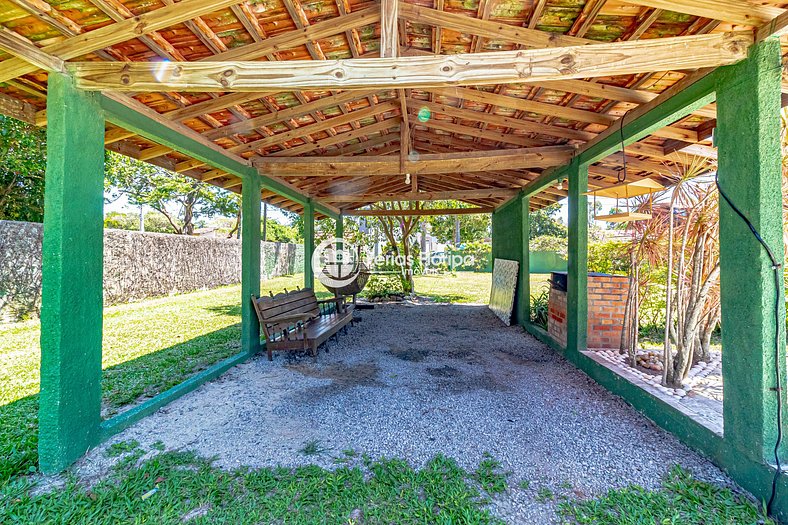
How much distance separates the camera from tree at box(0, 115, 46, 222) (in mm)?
7508

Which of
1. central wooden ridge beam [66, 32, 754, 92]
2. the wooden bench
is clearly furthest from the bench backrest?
central wooden ridge beam [66, 32, 754, 92]

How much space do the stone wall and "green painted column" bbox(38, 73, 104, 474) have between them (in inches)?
235

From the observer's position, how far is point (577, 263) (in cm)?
406

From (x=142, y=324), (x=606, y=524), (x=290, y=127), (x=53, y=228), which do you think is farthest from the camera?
(x=142, y=324)

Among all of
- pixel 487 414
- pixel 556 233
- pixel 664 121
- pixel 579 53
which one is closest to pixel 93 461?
pixel 487 414

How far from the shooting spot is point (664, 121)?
2.73 meters

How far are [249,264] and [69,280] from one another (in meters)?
2.29

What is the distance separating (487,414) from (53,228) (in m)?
3.42

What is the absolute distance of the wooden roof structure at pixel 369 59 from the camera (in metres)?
2.00

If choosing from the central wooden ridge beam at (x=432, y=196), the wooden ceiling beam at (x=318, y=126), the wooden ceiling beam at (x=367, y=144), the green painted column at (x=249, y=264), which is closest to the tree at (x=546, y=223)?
the central wooden ridge beam at (x=432, y=196)

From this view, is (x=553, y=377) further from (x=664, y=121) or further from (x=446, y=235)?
(x=446, y=235)

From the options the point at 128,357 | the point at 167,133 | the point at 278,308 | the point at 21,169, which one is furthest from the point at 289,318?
the point at 21,169

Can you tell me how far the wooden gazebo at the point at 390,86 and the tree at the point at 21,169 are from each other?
718cm

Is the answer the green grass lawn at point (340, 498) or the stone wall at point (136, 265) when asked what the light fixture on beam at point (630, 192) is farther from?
the stone wall at point (136, 265)
